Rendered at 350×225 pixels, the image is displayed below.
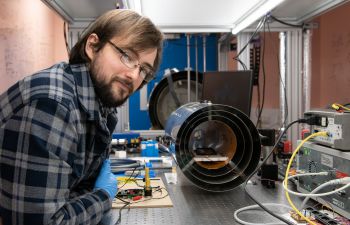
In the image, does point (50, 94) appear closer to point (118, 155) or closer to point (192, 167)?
point (192, 167)

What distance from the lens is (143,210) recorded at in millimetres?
1316

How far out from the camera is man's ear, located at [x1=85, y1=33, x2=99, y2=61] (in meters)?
1.10

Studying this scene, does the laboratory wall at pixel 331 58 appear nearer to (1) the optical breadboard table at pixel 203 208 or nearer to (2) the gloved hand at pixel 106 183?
(1) the optical breadboard table at pixel 203 208

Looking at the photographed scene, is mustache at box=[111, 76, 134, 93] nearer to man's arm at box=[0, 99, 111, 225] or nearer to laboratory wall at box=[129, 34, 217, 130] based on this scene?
man's arm at box=[0, 99, 111, 225]


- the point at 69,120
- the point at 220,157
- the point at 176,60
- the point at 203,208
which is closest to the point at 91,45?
the point at 69,120

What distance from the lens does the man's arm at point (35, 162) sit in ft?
2.76

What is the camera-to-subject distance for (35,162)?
84 cm

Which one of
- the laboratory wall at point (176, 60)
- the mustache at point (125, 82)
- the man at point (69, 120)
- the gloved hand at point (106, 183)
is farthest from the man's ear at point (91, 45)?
the laboratory wall at point (176, 60)

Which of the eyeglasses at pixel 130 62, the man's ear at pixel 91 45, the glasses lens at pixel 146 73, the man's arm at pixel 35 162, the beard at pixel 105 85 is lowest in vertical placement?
the man's arm at pixel 35 162

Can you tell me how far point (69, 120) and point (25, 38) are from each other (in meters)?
1.23

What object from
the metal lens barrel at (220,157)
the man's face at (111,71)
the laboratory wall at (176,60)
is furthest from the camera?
the laboratory wall at (176,60)

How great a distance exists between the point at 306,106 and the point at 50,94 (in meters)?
2.69

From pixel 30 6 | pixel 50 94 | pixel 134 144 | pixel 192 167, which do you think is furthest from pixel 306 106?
pixel 50 94

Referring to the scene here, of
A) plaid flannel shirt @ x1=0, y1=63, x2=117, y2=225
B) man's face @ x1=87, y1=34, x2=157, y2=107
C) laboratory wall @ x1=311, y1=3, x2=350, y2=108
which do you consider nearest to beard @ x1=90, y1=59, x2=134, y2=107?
man's face @ x1=87, y1=34, x2=157, y2=107
